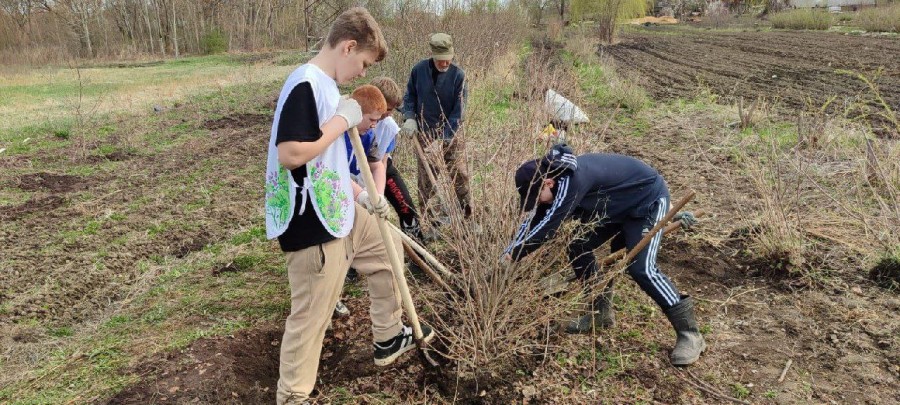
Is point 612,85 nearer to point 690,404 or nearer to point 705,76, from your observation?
point 705,76

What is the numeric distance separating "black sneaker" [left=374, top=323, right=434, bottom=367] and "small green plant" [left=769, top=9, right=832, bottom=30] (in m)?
36.8

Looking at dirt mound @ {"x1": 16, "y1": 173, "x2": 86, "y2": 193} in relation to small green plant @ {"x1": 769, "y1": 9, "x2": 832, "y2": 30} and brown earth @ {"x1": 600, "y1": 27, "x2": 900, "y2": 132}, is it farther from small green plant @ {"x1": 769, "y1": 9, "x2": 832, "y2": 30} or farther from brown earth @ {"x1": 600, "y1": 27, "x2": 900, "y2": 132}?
small green plant @ {"x1": 769, "y1": 9, "x2": 832, "y2": 30}

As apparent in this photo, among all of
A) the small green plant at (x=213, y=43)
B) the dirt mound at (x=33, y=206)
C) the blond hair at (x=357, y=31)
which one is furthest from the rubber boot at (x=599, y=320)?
the small green plant at (x=213, y=43)

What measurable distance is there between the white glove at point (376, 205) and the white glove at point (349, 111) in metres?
0.40

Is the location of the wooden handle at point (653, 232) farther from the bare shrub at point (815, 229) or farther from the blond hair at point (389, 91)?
the blond hair at point (389, 91)

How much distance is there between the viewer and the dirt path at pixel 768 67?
1121 centimetres

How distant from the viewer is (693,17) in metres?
56.5

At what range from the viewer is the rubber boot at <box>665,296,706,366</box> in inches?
113

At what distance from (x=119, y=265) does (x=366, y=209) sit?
281 centimetres

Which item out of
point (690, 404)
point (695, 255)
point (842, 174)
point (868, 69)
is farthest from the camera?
point (868, 69)

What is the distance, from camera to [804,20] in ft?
110

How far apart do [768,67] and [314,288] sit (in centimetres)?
1596

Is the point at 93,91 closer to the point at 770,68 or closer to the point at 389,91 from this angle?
the point at 389,91

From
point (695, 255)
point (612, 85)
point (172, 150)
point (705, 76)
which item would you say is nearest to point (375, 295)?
point (695, 255)
